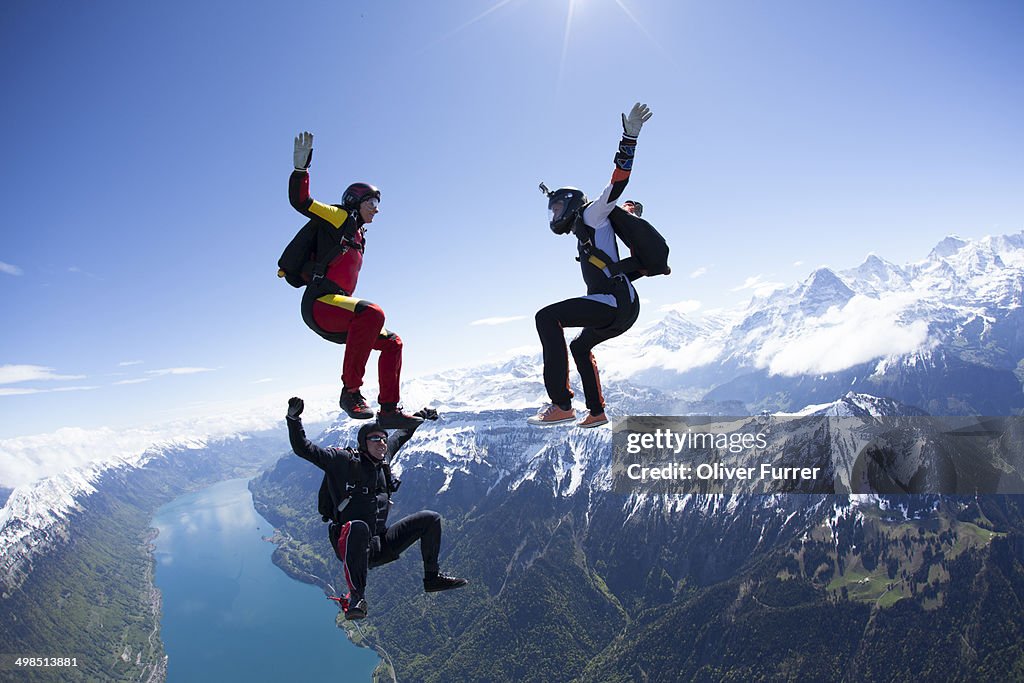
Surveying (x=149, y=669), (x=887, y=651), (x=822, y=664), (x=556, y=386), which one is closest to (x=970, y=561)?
(x=887, y=651)

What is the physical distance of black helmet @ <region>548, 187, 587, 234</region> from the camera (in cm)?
729

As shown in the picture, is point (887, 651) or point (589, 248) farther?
point (887, 651)

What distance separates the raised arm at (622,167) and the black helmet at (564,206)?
0.20m

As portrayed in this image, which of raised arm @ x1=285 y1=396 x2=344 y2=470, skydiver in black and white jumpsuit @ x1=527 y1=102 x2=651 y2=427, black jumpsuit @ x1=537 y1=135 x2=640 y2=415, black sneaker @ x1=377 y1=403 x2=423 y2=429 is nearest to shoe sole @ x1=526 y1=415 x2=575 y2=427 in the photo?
skydiver in black and white jumpsuit @ x1=527 y1=102 x2=651 y2=427

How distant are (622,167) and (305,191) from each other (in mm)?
3957

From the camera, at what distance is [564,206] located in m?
7.32

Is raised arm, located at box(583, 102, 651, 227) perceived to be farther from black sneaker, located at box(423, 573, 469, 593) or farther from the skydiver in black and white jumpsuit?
black sneaker, located at box(423, 573, 469, 593)

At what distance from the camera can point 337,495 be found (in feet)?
24.6

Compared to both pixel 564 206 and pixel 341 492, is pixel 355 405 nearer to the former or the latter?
pixel 341 492

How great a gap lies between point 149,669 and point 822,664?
215672 millimetres

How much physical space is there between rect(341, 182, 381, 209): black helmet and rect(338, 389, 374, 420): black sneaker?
2.49 metres

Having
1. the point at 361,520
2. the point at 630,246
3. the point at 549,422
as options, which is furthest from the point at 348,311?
the point at 630,246

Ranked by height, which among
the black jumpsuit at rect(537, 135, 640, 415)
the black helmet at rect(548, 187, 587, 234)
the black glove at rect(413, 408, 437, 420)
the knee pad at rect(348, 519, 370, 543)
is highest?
the black helmet at rect(548, 187, 587, 234)

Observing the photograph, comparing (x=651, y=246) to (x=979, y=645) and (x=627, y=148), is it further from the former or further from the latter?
(x=979, y=645)
